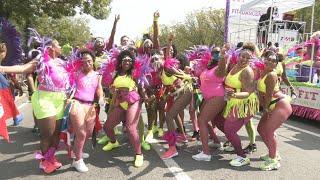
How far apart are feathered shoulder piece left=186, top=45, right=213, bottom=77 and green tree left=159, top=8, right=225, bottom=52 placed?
3978 centimetres

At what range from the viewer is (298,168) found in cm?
634

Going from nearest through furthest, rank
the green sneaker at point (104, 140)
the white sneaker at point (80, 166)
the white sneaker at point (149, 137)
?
the white sneaker at point (80, 166), the green sneaker at point (104, 140), the white sneaker at point (149, 137)

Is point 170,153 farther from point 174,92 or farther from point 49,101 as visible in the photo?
point 49,101

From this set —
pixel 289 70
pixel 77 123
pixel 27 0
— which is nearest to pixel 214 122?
pixel 77 123

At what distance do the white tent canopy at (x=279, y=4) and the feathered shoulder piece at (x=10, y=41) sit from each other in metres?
10.5

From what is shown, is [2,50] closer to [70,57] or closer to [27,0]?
[70,57]

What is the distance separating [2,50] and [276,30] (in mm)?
13214

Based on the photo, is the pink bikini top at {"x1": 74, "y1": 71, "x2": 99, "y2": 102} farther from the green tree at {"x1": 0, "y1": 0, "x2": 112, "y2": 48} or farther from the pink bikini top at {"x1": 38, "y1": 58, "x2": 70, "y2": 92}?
the green tree at {"x1": 0, "y1": 0, "x2": 112, "y2": 48}

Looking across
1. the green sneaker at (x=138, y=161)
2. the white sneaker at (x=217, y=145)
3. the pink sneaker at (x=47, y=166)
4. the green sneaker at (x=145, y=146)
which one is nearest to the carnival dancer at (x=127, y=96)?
the green sneaker at (x=138, y=161)

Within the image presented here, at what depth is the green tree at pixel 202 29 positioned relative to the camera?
164ft

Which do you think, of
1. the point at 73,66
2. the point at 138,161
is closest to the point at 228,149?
the point at 138,161

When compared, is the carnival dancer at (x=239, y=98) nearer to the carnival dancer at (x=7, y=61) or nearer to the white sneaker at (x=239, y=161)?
the white sneaker at (x=239, y=161)

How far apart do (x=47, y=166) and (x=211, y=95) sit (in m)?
2.48

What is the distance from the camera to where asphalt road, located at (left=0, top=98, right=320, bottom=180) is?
5.82 metres
